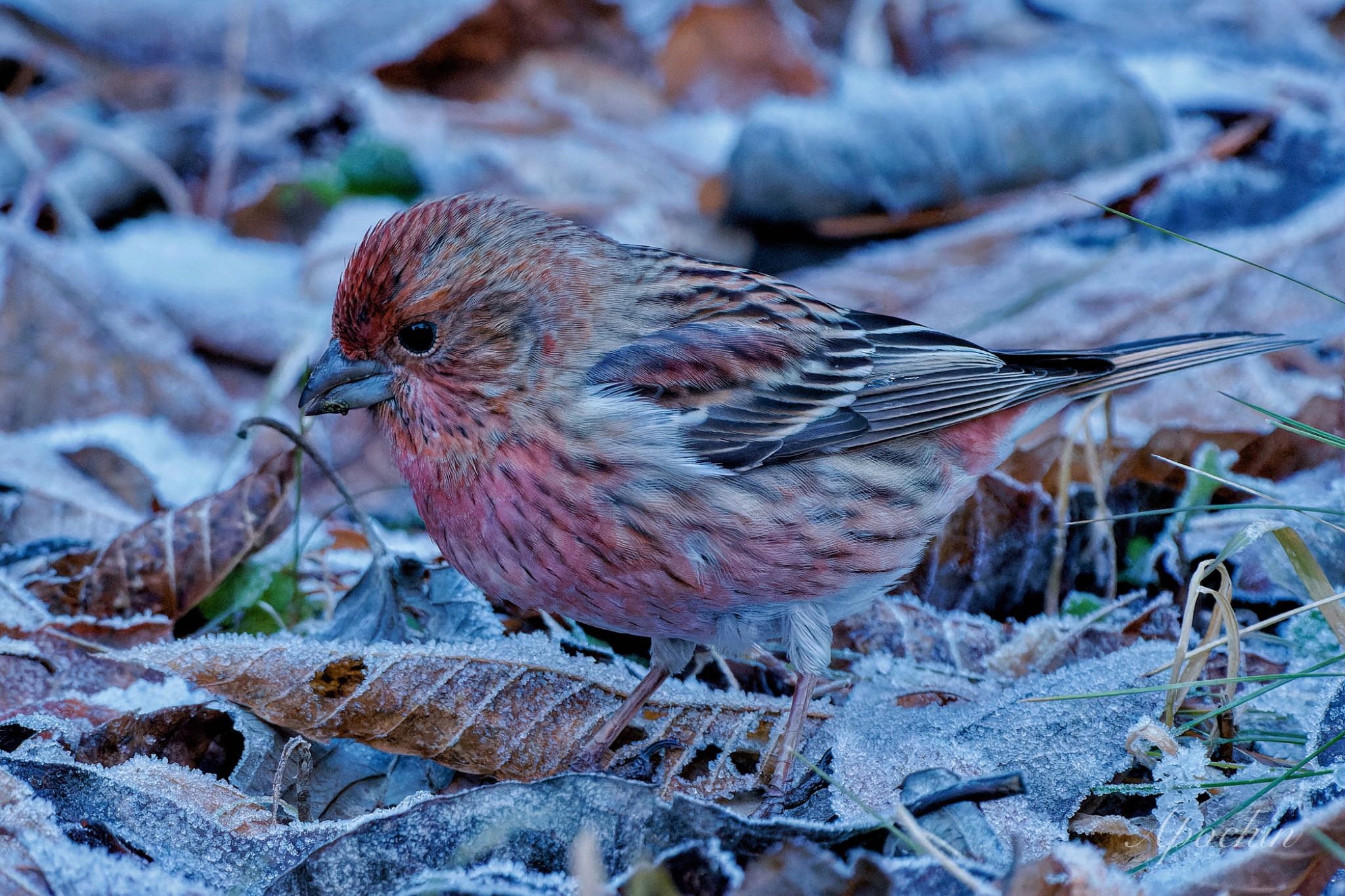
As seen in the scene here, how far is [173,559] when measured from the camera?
159 inches

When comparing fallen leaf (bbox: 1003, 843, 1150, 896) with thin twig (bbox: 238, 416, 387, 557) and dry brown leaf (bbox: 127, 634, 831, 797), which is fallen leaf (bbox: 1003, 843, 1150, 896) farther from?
thin twig (bbox: 238, 416, 387, 557)

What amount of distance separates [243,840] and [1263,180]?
6.15 metres

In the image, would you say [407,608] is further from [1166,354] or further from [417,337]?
[1166,354]

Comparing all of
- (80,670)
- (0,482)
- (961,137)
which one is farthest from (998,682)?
(961,137)

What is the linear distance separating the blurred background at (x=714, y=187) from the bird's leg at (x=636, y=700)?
0.98 m

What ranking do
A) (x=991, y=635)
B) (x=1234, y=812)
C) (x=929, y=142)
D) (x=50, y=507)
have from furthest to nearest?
(x=929, y=142), (x=50, y=507), (x=991, y=635), (x=1234, y=812)

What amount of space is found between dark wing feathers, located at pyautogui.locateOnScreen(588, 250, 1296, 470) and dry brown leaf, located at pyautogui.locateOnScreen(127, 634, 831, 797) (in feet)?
2.25

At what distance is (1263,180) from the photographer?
23.1 feet

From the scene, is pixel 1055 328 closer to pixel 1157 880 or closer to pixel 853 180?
pixel 853 180

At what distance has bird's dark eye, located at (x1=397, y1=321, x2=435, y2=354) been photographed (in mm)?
3641

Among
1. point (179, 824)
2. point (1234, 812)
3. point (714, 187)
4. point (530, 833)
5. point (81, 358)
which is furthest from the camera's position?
point (714, 187)

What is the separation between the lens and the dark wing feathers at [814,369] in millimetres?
3768

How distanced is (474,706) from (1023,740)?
133 cm

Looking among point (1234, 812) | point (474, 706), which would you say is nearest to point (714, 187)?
point (474, 706)
